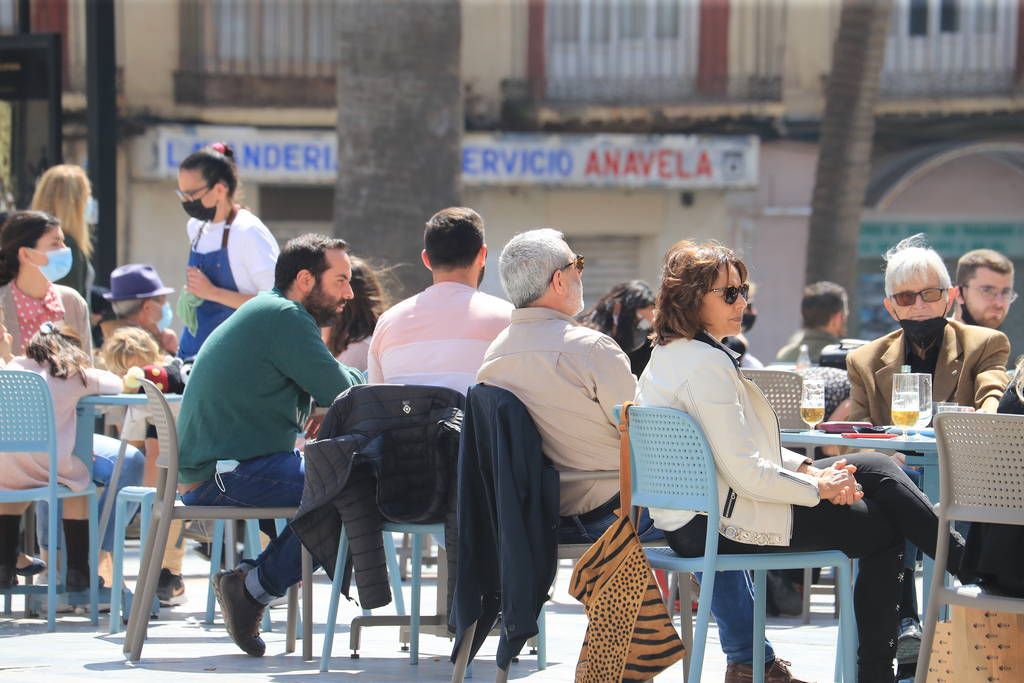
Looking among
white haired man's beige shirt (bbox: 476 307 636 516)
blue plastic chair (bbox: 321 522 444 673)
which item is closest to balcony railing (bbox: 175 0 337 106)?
blue plastic chair (bbox: 321 522 444 673)

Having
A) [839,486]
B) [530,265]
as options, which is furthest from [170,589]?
[839,486]

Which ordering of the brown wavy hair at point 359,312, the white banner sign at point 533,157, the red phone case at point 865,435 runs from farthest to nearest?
the white banner sign at point 533,157
the brown wavy hair at point 359,312
the red phone case at point 865,435

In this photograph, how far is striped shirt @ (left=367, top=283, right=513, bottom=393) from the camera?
6.59m

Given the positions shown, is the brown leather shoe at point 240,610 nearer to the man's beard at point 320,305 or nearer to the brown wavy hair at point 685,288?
the man's beard at point 320,305

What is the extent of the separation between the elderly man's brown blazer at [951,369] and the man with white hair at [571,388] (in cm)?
156

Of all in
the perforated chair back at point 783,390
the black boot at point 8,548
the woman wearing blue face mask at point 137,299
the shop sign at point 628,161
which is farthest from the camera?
the shop sign at point 628,161

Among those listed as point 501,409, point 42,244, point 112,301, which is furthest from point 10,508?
point 501,409

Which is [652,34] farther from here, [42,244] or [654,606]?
[654,606]

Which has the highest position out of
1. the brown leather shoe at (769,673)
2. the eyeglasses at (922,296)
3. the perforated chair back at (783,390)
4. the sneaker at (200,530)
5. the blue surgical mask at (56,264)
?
the eyeglasses at (922,296)

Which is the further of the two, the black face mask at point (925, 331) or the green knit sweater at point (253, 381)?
the black face mask at point (925, 331)

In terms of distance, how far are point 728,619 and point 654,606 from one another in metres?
0.71

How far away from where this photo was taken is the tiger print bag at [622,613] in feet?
17.0

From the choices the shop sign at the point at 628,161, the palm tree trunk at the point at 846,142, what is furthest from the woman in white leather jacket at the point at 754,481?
the shop sign at the point at 628,161

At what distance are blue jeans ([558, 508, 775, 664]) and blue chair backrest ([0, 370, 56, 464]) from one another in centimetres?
256
